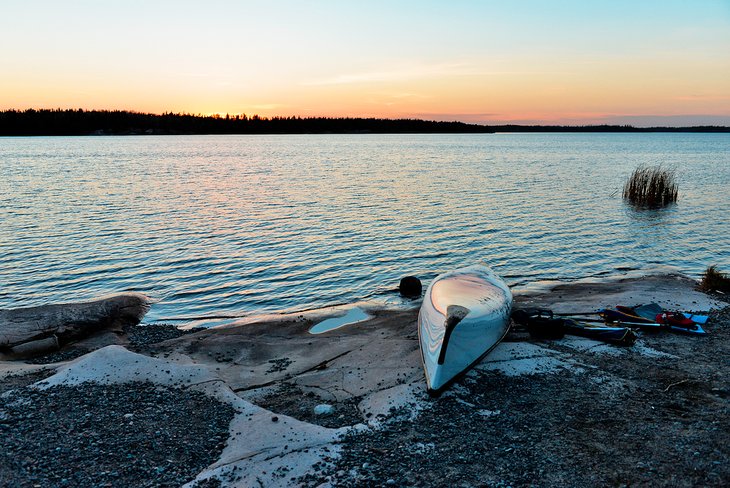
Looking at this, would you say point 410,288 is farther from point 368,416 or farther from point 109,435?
point 109,435

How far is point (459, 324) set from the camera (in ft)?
33.4

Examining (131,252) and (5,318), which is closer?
(5,318)

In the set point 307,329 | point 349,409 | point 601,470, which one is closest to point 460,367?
point 349,409

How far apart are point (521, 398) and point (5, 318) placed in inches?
539

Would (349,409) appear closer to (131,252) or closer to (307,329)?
(307,329)

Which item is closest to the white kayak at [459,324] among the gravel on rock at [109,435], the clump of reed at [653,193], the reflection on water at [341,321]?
the reflection on water at [341,321]

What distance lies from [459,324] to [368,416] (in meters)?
2.86

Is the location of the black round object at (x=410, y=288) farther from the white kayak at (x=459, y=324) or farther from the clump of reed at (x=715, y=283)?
the clump of reed at (x=715, y=283)

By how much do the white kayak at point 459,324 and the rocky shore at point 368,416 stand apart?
337 millimetres

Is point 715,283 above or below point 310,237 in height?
above

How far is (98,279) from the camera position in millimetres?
19000

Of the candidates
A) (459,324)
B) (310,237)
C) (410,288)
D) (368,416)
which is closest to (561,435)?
(459,324)

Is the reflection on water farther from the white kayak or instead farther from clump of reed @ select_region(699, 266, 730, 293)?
clump of reed @ select_region(699, 266, 730, 293)

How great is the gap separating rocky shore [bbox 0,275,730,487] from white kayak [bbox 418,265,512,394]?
337 mm
